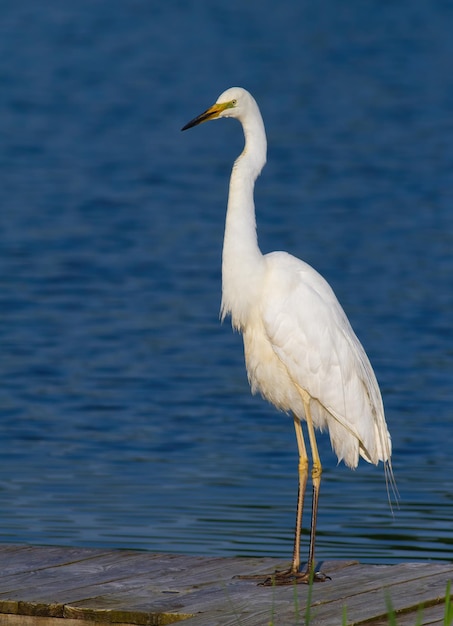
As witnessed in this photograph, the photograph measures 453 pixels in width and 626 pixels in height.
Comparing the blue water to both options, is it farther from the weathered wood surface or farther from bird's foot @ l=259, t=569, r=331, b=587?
bird's foot @ l=259, t=569, r=331, b=587

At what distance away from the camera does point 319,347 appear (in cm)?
611

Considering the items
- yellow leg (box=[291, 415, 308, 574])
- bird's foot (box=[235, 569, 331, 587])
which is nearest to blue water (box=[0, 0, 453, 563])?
yellow leg (box=[291, 415, 308, 574])

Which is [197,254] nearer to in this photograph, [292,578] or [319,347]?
[319,347]

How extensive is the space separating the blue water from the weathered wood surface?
57.1 inches

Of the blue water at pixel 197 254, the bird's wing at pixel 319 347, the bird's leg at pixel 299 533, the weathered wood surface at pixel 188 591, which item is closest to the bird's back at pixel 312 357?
the bird's wing at pixel 319 347

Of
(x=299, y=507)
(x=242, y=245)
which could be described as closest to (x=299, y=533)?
(x=299, y=507)

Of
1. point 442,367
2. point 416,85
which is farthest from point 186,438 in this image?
point 416,85

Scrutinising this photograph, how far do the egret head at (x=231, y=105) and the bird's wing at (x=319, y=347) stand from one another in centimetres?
67

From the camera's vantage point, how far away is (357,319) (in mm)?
13109

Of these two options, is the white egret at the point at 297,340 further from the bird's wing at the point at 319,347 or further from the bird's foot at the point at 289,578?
the bird's foot at the point at 289,578

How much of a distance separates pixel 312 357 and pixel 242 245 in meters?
0.56

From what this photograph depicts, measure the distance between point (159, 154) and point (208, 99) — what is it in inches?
104

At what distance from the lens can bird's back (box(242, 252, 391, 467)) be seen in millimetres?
6086

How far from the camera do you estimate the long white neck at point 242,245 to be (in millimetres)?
6160
